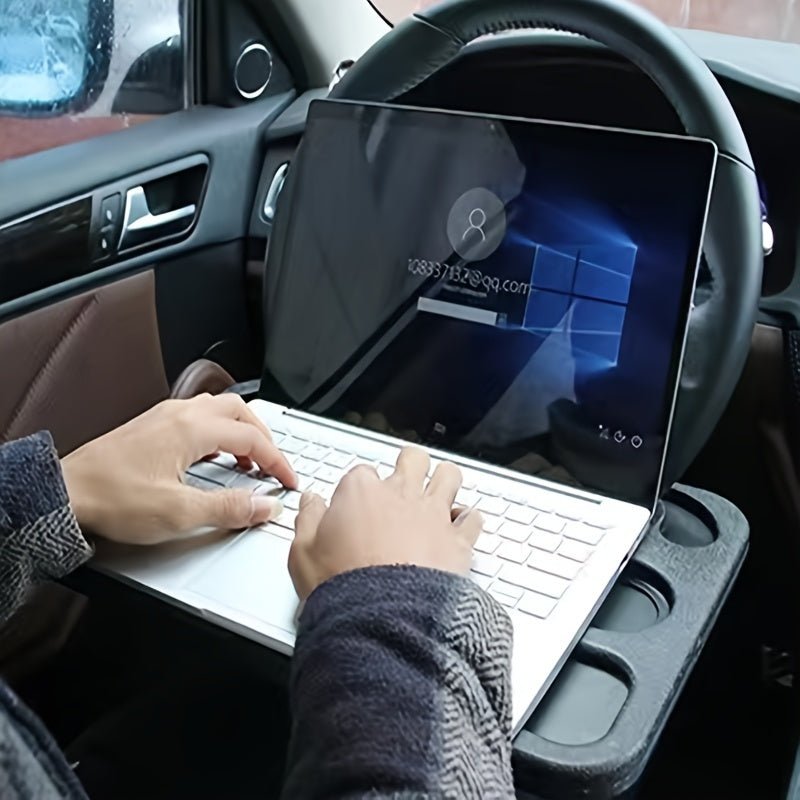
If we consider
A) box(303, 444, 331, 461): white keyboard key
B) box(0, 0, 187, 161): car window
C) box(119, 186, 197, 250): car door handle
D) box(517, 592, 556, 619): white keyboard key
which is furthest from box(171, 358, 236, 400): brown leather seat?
box(517, 592, 556, 619): white keyboard key

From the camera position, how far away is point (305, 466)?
704mm

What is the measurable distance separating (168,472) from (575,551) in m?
0.26

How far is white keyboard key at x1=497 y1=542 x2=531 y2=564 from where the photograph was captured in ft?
1.97

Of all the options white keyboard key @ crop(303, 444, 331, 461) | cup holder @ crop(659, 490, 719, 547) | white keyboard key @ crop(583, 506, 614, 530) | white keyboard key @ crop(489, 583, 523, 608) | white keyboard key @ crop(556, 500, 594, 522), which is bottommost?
cup holder @ crop(659, 490, 719, 547)

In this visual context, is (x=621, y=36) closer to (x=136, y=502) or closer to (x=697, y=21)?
(x=136, y=502)

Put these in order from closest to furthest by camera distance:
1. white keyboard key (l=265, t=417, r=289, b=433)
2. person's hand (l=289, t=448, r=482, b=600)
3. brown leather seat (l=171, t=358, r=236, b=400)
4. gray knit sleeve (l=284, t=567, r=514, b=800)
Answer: gray knit sleeve (l=284, t=567, r=514, b=800) < person's hand (l=289, t=448, r=482, b=600) < white keyboard key (l=265, t=417, r=289, b=433) < brown leather seat (l=171, t=358, r=236, b=400)

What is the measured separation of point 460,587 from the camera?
19.3 inches

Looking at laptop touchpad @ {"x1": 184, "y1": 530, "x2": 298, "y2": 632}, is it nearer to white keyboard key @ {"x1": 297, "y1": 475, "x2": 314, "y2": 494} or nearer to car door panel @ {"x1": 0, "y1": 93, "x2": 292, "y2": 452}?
white keyboard key @ {"x1": 297, "y1": 475, "x2": 314, "y2": 494}

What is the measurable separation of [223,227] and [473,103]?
0.32 metres

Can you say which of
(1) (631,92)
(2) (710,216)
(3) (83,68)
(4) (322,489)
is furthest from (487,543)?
(3) (83,68)

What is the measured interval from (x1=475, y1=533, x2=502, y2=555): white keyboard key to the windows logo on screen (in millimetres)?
141

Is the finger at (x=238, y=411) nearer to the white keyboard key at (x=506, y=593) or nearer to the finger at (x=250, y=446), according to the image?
the finger at (x=250, y=446)

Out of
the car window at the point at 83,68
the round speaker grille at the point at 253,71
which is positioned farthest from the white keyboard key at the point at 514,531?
the round speaker grille at the point at 253,71

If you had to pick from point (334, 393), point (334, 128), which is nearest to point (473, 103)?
point (334, 128)
